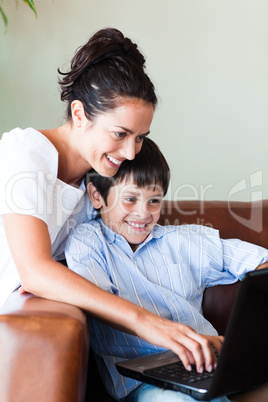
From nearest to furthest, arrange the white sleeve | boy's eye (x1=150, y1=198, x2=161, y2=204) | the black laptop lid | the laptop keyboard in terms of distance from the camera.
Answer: the black laptop lid < the laptop keyboard < the white sleeve < boy's eye (x1=150, y1=198, x2=161, y2=204)

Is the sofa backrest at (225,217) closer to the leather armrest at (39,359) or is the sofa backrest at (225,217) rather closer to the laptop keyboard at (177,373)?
the laptop keyboard at (177,373)

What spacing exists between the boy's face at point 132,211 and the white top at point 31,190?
0.33 ft

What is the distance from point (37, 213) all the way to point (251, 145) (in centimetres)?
179

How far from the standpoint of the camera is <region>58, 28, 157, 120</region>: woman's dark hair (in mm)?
1429

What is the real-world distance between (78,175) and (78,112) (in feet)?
0.63

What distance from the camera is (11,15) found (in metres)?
2.50

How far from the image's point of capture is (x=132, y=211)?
5.11 ft

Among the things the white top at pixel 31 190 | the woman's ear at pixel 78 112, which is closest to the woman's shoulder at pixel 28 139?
the white top at pixel 31 190

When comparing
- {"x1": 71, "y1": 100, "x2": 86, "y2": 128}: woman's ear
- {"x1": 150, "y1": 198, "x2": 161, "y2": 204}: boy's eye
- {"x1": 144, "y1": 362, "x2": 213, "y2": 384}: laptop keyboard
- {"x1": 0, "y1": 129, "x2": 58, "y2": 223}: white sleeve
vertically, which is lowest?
{"x1": 144, "y1": 362, "x2": 213, "y2": 384}: laptop keyboard

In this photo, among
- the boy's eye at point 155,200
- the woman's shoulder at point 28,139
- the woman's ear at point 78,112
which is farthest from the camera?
the boy's eye at point 155,200

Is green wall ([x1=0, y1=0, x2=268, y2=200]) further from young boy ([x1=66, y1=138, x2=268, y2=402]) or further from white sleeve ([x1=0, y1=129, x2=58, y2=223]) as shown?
white sleeve ([x1=0, y1=129, x2=58, y2=223])

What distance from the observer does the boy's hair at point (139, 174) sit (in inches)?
61.7

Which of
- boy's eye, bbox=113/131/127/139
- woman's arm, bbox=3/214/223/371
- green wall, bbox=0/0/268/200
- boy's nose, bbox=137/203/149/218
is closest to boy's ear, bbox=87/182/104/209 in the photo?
boy's nose, bbox=137/203/149/218

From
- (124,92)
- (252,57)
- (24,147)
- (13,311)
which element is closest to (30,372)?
(13,311)
